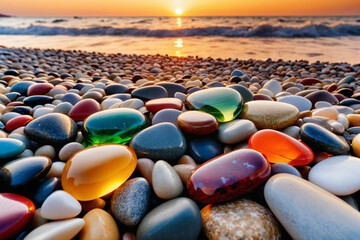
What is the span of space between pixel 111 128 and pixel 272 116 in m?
0.84

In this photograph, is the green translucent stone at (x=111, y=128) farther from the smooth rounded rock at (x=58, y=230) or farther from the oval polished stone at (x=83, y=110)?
the smooth rounded rock at (x=58, y=230)

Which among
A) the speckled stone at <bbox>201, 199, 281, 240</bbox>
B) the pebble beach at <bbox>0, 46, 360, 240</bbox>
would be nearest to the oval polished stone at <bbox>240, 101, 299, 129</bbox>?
the pebble beach at <bbox>0, 46, 360, 240</bbox>

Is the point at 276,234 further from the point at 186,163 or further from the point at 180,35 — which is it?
the point at 180,35

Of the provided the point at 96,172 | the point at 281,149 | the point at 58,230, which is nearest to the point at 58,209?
the point at 58,230

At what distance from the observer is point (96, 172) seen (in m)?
0.86

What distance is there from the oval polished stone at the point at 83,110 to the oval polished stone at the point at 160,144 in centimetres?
48

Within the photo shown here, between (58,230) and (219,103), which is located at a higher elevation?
(219,103)

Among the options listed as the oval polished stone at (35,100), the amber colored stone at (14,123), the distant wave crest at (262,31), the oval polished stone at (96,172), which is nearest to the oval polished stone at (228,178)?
the oval polished stone at (96,172)

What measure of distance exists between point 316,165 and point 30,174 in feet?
3.68

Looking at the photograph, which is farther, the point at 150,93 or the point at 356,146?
the point at 150,93

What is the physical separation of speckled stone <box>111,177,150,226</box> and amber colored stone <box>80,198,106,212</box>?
0.16 feet

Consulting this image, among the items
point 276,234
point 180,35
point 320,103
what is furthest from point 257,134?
point 180,35

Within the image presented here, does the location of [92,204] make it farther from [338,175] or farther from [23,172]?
[338,175]

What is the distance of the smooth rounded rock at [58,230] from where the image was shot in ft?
2.18
